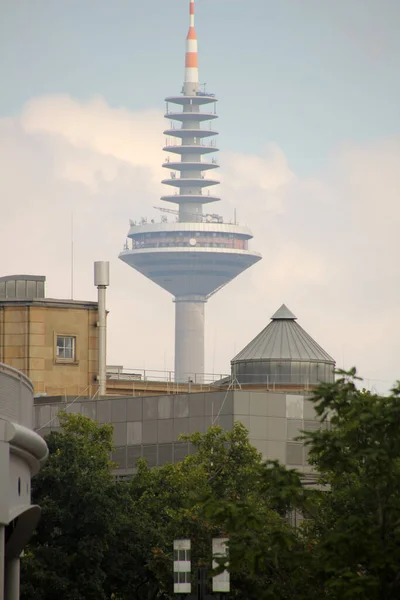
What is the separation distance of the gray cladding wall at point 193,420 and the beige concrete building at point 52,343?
16685mm

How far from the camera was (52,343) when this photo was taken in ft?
420

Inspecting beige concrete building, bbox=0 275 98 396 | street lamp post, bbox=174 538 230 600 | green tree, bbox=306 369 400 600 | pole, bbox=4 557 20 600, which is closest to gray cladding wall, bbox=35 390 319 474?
beige concrete building, bbox=0 275 98 396

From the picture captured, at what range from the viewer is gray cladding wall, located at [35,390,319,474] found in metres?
106

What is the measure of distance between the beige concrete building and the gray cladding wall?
1669 cm

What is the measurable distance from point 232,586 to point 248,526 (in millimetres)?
33911

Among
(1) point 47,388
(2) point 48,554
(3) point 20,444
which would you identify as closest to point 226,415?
(1) point 47,388

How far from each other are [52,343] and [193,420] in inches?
929

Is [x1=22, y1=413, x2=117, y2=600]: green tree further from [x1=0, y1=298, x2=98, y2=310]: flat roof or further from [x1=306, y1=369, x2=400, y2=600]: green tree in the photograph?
[x1=0, y1=298, x2=98, y2=310]: flat roof

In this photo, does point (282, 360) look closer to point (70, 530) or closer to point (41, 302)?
point (41, 302)

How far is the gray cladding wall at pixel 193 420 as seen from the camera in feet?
349

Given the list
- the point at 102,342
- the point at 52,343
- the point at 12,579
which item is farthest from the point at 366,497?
the point at 52,343

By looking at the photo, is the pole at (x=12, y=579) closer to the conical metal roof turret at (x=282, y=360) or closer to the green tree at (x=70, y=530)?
the green tree at (x=70, y=530)

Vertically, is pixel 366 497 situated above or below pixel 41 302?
below

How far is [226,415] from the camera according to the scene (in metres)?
106
